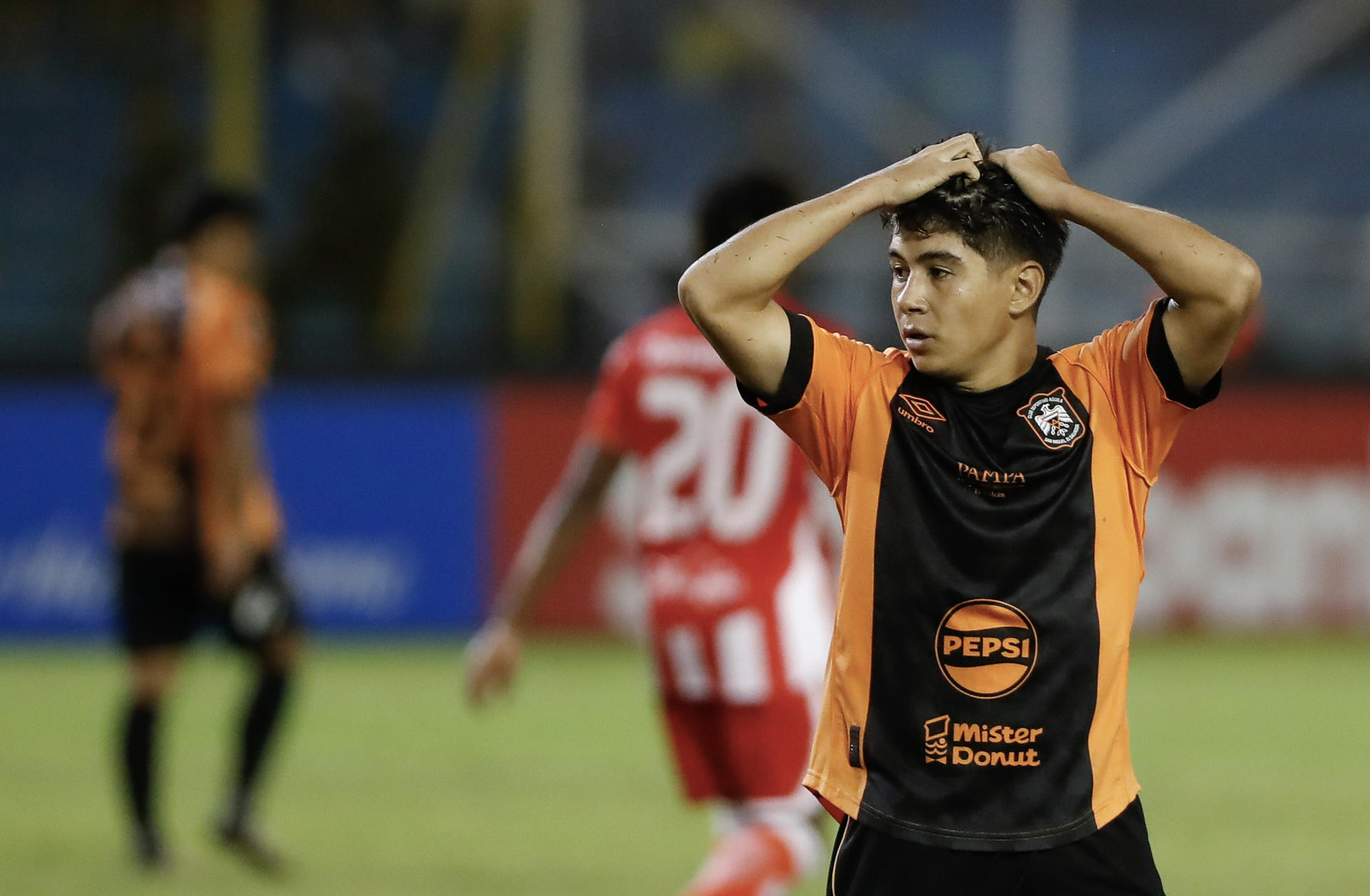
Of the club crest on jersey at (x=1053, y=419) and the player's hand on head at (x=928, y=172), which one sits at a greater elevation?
the player's hand on head at (x=928, y=172)

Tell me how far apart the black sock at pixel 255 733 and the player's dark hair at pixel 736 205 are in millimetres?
3030

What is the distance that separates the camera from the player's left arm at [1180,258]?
3191mm

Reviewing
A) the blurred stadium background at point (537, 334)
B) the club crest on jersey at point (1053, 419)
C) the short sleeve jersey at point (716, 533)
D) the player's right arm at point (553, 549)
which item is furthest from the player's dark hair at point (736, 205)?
the blurred stadium background at point (537, 334)

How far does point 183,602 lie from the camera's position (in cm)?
733

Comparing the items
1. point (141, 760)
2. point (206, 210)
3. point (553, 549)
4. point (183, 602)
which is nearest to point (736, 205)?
point (553, 549)

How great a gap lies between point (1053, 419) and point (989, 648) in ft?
1.29

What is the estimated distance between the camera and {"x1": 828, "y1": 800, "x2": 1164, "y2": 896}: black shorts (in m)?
3.20

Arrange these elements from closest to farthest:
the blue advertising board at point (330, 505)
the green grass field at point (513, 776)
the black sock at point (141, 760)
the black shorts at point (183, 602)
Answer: the green grass field at point (513, 776) → the black sock at point (141, 760) → the black shorts at point (183, 602) → the blue advertising board at point (330, 505)

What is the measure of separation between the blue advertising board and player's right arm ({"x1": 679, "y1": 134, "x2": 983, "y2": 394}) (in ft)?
31.3

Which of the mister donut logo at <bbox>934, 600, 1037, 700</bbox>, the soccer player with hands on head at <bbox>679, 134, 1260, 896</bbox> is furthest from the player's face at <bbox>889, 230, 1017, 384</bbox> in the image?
the mister donut logo at <bbox>934, 600, 1037, 700</bbox>

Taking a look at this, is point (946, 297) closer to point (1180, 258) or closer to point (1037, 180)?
point (1037, 180)

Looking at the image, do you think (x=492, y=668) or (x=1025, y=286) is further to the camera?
(x=492, y=668)

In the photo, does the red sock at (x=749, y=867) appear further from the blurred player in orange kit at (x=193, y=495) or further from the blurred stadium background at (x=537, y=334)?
the blurred player in orange kit at (x=193, y=495)

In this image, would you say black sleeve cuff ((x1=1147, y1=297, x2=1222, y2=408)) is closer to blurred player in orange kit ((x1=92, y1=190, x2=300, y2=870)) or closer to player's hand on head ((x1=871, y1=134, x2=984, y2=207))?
player's hand on head ((x1=871, y1=134, x2=984, y2=207))
